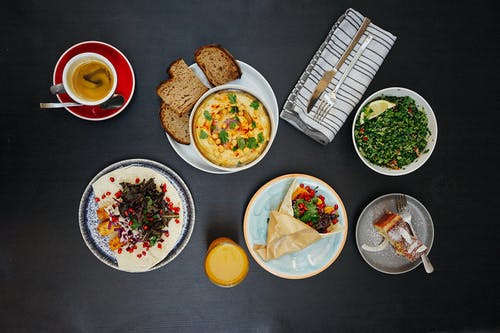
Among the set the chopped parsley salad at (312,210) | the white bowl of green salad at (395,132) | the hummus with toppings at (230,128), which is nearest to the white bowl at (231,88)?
the hummus with toppings at (230,128)

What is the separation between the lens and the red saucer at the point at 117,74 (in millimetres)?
1949

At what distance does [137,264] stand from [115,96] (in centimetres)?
85

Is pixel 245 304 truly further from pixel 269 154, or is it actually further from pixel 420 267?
pixel 420 267

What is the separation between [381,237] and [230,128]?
1.06 meters

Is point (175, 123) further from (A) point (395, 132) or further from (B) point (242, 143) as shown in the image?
(A) point (395, 132)

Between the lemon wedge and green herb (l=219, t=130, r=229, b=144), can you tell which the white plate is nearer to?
green herb (l=219, t=130, r=229, b=144)

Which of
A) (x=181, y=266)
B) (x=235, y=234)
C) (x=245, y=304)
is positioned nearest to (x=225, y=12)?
(x=235, y=234)

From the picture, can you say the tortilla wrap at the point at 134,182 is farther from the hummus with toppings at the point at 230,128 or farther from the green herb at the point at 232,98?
the green herb at the point at 232,98

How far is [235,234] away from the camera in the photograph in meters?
2.15

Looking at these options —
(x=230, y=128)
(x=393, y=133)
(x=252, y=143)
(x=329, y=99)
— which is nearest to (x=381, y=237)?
(x=393, y=133)

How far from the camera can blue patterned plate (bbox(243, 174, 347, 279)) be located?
2051 millimetres

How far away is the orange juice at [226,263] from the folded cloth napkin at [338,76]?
0.73 metres

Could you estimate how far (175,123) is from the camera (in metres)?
2.00

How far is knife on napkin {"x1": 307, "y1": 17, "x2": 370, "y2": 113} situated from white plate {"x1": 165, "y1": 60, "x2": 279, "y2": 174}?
0.68 feet
